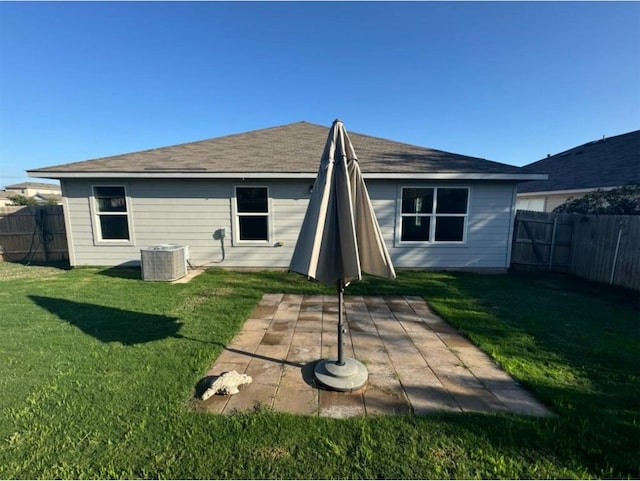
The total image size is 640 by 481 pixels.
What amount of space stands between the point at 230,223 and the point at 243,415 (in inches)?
253

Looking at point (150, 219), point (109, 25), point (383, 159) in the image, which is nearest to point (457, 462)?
point (383, 159)

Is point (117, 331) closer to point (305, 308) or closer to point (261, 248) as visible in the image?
point (305, 308)

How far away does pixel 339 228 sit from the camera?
8.95 ft

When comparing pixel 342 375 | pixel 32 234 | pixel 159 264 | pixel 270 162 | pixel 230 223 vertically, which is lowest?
pixel 342 375

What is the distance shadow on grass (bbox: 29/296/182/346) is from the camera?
4.07m

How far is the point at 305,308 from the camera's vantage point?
5516 millimetres

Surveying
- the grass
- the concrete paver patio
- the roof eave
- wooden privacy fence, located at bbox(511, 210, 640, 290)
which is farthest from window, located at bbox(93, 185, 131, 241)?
wooden privacy fence, located at bbox(511, 210, 640, 290)

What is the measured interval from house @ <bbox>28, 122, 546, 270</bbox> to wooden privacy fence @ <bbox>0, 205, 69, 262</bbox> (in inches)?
81.7

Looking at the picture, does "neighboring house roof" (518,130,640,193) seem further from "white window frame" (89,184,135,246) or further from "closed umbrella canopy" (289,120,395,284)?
"white window frame" (89,184,135,246)

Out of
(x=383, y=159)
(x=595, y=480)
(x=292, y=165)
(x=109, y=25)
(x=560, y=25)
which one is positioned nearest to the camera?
(x=595, y=480)

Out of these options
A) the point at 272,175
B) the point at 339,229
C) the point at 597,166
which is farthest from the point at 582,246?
the point at 339,229

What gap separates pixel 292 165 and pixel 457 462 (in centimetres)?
727

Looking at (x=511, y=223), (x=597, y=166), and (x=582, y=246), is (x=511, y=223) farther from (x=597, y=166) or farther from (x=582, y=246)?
(x=597, y=166)

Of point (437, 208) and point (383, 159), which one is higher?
point (383, 159)
